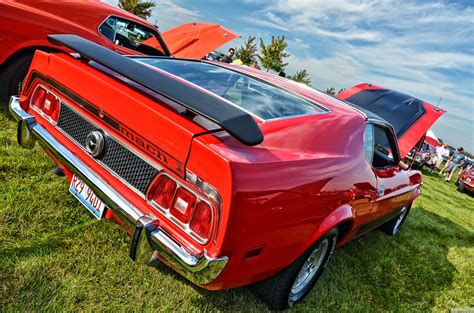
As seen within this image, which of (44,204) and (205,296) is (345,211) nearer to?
(205,296)

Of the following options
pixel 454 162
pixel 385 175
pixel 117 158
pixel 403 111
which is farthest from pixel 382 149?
pixel 454 162

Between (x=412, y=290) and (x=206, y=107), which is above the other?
(x=206, y=107)

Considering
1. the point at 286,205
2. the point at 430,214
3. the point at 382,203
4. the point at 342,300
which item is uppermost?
the point at 286,205

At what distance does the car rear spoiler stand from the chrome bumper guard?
0.56 m

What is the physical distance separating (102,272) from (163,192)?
79 cm

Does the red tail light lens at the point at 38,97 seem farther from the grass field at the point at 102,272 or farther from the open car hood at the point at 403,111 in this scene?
the open car hood at the point at 403,111

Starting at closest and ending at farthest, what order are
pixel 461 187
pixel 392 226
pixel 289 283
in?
1. pixel 289 283
2. pixel 392 226
3. pixel 461 187

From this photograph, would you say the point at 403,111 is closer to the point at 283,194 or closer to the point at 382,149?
the point at 382,149

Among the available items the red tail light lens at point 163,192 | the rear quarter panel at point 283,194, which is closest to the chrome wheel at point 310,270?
the rear quarter panel at point 283,194

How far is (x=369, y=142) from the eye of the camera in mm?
2742

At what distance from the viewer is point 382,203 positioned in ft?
10.1

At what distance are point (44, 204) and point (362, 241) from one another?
3.34 m

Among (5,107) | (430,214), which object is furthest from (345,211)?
(430,214)

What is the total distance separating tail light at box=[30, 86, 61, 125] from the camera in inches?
85.9
